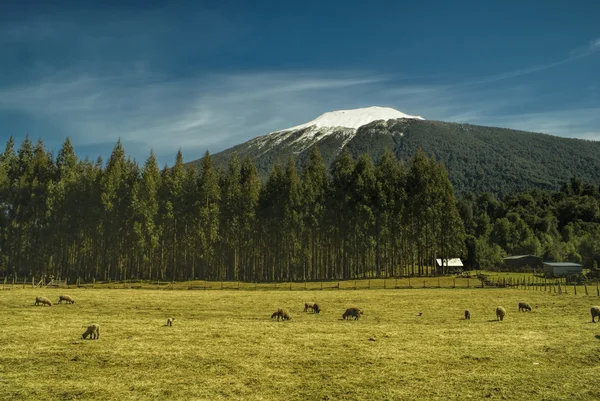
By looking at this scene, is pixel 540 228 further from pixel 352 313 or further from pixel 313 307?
pixel 352 313

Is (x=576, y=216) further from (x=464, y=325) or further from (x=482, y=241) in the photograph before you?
(x=464, y=325)

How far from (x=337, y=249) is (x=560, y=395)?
A: 77.3m

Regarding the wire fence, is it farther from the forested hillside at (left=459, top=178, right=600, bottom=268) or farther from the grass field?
the forested hillside at (left=459, top=178, right=600, bottom=268)

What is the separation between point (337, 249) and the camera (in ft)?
296

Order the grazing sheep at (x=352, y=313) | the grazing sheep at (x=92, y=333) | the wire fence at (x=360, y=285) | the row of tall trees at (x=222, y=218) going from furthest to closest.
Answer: the row of tall trees at (x=222, y=218) → the wire fence at (x=360, y=285) → the grazing sheep at (x=352, y=313) → the grazing sheep at (x=92, y=333)

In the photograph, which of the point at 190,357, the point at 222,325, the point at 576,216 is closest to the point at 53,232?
the point at 222,325

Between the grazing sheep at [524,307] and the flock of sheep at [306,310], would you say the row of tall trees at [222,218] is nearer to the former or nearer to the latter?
the flock of sheep at [306,310]

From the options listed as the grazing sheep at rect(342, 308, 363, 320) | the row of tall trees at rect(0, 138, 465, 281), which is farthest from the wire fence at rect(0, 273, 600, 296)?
the grazing sheep at rect(342, 308, 363, 320)

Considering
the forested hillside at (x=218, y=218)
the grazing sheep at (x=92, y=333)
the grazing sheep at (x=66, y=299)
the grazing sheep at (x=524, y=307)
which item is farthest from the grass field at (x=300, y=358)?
the forested hillside at (x=218, y=218)

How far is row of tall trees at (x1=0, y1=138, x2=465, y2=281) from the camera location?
81188mm

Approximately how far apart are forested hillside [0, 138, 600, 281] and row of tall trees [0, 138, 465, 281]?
21 cm

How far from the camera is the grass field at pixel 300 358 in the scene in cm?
1344

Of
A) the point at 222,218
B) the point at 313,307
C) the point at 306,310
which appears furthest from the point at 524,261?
the point at 313,307

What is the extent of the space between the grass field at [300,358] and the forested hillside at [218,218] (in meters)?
51.5
